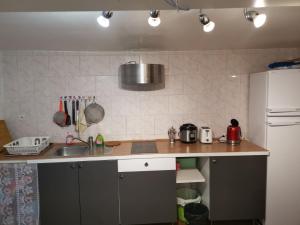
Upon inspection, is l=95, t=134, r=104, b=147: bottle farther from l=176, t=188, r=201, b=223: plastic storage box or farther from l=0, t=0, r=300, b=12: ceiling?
l=0, t=0, r=300, b=12: ceiling

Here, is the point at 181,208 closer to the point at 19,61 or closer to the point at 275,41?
the point at 275,41

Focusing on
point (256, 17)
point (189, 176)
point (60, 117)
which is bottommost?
point (189, 176)

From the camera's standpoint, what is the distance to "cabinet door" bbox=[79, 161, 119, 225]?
1965mm

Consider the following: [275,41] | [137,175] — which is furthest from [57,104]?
[275,41]

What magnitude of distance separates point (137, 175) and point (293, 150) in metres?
1.54

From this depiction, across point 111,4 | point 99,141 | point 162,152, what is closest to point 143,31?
point 111,4

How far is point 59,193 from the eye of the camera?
6.45 ft

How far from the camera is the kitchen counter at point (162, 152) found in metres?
1.93

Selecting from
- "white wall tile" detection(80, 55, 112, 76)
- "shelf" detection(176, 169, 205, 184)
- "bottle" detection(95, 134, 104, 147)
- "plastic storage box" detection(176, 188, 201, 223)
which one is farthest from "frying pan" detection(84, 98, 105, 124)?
"plastic storage box" detection(176, 188, 201, 223)

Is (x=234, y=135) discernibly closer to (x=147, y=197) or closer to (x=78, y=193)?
(x=147, y=197)

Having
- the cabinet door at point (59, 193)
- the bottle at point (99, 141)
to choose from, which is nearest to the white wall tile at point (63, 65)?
the bottle at point (99, 141)

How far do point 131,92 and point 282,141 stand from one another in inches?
65.2

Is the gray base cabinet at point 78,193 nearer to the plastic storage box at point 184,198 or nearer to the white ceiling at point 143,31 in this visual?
the plastic storage box at point 184,198

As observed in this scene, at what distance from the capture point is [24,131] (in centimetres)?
245
